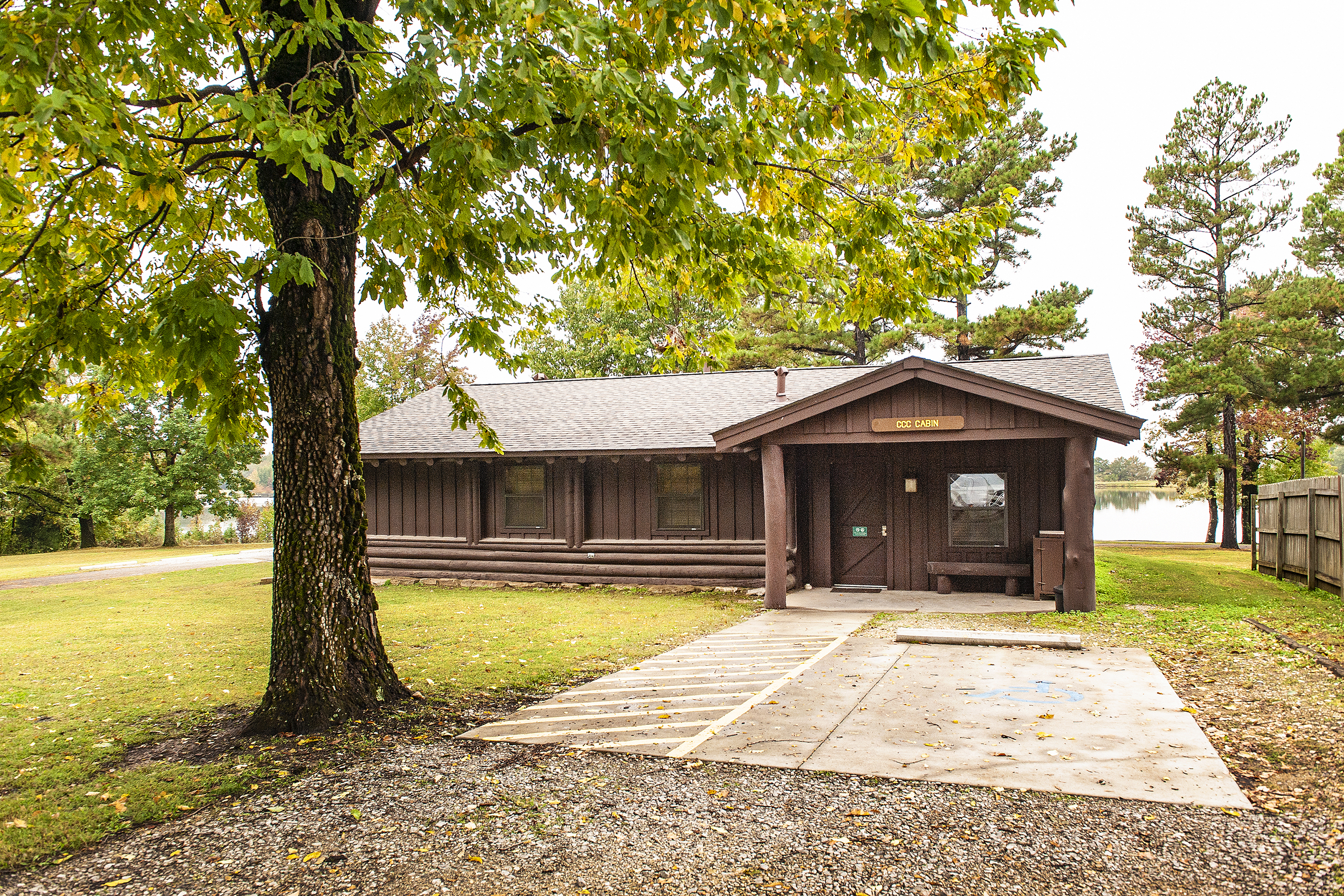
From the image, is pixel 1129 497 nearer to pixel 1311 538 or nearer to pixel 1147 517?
pixel 1147 517

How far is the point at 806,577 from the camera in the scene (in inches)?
573

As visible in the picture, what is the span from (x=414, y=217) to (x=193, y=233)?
5.24 feet

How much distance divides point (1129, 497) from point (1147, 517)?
46254mm

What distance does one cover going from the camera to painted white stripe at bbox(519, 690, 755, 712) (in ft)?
21.2

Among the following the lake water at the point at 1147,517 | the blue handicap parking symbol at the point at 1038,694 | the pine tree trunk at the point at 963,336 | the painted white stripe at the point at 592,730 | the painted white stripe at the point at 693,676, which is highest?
the pine tree trunk at the point at 963,336

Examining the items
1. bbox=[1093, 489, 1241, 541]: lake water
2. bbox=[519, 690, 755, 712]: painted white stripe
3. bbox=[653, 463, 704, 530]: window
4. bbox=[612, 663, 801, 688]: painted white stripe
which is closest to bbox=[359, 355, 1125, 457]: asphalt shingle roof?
bbox=[653, 463, 704, 530]: window

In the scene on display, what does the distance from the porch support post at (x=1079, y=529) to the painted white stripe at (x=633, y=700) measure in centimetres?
632

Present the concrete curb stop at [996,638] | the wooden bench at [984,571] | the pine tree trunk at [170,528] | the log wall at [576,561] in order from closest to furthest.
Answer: the concrete curb stop at [996,638], the wooden bench at [984,571], the log wall at [576,561], the pine tree trunk at [170,528]

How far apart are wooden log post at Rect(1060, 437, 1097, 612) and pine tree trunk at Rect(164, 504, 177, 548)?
3391 cm

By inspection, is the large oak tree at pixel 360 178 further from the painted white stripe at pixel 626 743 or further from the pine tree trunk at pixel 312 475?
the painted white stripe at pixel 626 743

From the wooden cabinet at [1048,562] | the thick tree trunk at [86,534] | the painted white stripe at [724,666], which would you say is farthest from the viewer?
the thick tree trunk at [86,534]

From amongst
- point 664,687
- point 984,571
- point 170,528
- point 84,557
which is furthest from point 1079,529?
point 170,528

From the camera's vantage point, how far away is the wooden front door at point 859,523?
46.5ft

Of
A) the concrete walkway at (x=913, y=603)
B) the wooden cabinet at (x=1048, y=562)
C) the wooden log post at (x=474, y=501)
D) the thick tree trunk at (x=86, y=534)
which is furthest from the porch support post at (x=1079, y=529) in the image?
the thick tree trunk at (x=86, y=534)
